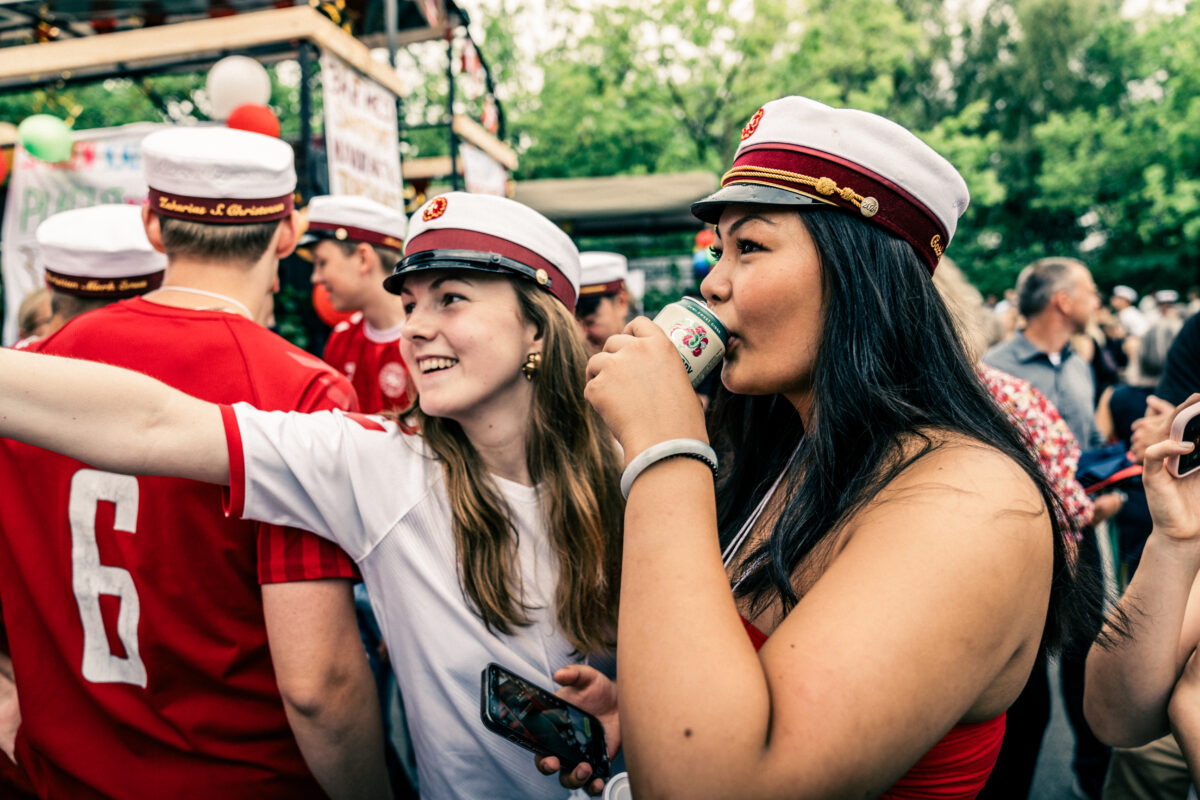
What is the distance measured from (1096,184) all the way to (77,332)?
31.5 metres

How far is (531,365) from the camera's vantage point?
217 cm

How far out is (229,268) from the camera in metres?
2.16

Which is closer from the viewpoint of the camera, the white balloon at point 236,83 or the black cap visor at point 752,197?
the black cap visor at point 752,197

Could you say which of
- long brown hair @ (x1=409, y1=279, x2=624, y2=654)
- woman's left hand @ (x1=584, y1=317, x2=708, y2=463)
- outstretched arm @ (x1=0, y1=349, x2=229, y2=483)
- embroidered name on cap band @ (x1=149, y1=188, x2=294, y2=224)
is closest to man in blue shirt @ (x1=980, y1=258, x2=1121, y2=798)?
long brown hair @ (x1=409, y1=279, x2=624, y2=654)

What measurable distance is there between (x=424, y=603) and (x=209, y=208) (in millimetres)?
1212

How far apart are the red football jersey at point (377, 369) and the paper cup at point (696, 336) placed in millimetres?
3293

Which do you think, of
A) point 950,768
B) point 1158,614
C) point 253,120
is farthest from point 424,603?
point 253,120

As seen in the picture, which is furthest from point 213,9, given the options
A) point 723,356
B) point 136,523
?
point 723,356

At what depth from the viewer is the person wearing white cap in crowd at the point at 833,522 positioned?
954 millimetres

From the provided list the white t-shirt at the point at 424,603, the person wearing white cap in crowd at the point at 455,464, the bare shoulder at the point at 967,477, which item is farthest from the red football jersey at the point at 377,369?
the bare shoulder at the point at 967,477

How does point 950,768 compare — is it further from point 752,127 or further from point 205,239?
point 205,239

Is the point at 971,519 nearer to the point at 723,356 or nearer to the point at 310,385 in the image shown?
the point at 723,356

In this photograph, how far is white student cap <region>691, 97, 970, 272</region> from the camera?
1.34 meters

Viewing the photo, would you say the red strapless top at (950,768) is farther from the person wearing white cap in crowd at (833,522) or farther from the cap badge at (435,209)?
the cap badge at (435,209)
